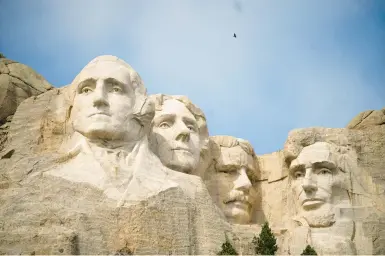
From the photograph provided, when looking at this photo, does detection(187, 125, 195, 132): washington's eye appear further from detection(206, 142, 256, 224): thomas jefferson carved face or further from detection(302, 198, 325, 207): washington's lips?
detection(302, 198, 325, 207): washington's lips

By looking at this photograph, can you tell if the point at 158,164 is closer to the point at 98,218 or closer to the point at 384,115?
the point at 98,218

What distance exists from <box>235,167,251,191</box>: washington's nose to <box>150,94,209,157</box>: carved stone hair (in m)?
0.81

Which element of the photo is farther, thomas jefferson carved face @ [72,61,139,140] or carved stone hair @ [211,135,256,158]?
carved stone hair @ [211,135,256,158]

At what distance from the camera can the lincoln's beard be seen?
1988cm

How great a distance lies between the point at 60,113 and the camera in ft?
64.6

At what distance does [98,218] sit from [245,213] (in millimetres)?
3987

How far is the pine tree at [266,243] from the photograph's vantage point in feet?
59.7

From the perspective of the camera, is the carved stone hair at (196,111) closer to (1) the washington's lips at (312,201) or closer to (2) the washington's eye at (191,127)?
(2) the washington's eye at (191,127)

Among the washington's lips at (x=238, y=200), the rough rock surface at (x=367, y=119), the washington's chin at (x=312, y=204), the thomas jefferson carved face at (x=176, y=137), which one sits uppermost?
the rough rock surface at (x=367, y=119)

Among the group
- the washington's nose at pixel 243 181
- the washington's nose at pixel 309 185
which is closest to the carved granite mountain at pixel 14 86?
the washington's nose at pixel 243 181

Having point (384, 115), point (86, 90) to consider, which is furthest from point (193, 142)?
point (384, 115)

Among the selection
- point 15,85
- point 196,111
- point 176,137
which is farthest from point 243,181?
point 15,85

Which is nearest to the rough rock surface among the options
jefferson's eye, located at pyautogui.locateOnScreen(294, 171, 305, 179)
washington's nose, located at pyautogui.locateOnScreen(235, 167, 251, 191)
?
jefferson's eye, located at pyautogui.locateOnScreen(294, 171, 305, 179)

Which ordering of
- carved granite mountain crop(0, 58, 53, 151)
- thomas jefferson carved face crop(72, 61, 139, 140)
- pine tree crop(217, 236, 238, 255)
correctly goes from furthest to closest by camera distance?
1. carved granite mountain crop(0, 58, 53, 151)
2. thomas jefferson carved face crop(72, 61, 139, 140)
3. pine tree crop(217, 236, 238, 255)
